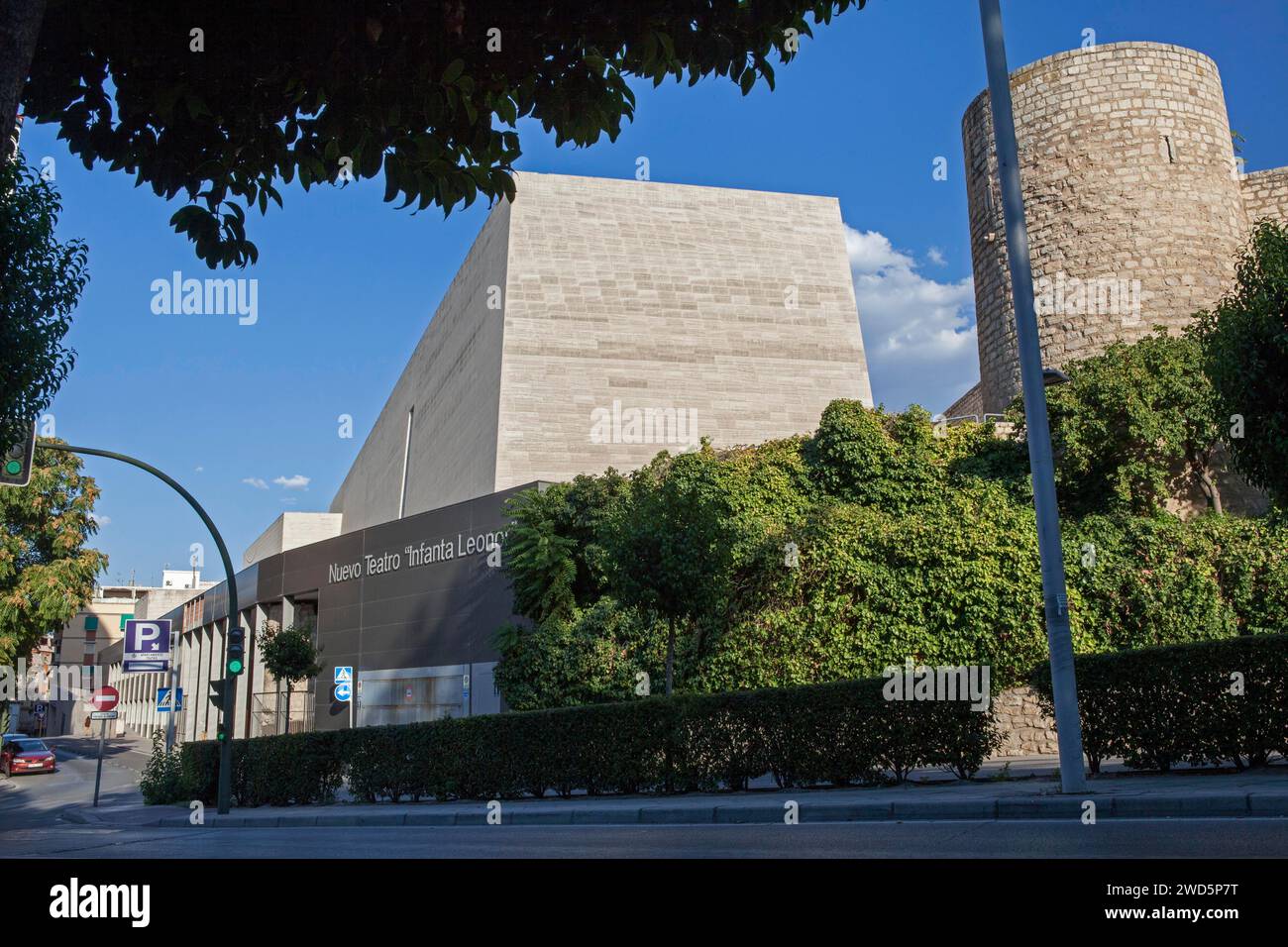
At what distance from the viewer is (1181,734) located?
1086 cm

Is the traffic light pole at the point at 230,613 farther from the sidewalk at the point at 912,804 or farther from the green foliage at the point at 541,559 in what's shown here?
the green foliage at the point at 541,559

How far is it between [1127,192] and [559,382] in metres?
17.3

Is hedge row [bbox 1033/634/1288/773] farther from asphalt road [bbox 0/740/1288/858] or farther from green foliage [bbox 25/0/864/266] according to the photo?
green foliage [bbox 25/0/864/266]

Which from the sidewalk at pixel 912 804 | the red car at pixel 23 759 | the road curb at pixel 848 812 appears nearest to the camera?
the road curb at pixel 848 812

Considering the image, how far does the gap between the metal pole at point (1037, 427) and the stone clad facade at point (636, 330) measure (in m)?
22.3

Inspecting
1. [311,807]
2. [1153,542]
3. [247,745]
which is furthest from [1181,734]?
[247,745]

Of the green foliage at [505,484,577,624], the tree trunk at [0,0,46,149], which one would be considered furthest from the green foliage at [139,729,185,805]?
the tree trunk at [0,0,46,149]

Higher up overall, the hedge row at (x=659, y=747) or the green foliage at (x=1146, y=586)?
the green foliage at (x=1146, y=586)

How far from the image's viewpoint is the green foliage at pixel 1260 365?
→ 1172 centimetres

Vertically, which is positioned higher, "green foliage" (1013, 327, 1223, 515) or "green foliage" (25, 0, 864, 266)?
"green foliage" (1013, 327, 1223, 515)

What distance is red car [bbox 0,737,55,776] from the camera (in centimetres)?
3781

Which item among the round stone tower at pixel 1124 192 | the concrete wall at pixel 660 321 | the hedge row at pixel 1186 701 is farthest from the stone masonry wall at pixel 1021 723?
the concrete wall at pixel 660 321

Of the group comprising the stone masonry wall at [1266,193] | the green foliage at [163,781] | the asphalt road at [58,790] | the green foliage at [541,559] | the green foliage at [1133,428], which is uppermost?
the stone masonry wall at [1266,193]

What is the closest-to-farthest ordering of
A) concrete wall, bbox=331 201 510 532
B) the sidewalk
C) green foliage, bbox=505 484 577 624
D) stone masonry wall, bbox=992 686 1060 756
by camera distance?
the sidewalk
stone masonry wall, bbox=992 686 1060 756
green foliage, bbox=505 484 577 624
concrete wall, bbox=331 201 510 532
